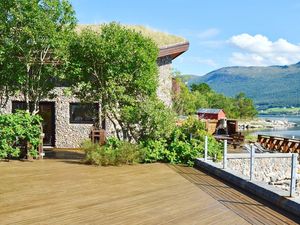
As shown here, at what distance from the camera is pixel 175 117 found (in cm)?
1422

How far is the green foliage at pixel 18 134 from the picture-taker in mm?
13320

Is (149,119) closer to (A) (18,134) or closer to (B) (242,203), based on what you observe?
(A) (18,134)

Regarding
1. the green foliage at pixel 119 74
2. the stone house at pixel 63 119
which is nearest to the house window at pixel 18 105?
the stone house at pixel 63 119

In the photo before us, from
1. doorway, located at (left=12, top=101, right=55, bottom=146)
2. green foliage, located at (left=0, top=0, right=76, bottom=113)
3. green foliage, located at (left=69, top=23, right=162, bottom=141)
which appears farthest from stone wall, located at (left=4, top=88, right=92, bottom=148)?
green foliage, located at (left=69, top=23, right=162, bottom=141)

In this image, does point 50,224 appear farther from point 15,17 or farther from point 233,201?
point 15,17

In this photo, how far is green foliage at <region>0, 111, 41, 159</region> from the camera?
13.3 metres

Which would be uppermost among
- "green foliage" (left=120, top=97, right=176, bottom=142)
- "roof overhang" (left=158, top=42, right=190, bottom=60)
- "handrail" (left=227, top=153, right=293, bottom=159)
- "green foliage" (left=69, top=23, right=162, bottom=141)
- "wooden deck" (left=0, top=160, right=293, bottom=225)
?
"roof overhang" (left=158, top=42, right=190, bottom=60)

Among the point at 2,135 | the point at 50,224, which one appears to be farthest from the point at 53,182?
the point at 2,135

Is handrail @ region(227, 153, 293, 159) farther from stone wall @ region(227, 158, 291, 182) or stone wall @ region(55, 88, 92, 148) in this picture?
stone wall @ region(55, 88, 92, 148)

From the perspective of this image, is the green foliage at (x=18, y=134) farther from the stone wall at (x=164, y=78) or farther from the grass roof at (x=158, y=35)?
the grass roof at (x=158, y=35)

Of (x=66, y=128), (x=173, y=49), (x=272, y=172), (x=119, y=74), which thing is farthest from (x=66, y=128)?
(x=272, y=172)

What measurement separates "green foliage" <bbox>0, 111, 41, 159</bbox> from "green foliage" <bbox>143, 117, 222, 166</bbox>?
13.3 ft

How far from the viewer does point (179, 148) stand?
1348cm

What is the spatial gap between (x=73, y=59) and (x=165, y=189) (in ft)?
23.1
